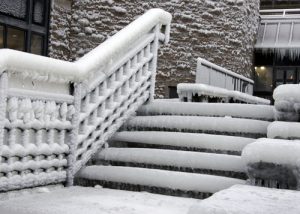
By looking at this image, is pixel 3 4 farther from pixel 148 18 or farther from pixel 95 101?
pixel 95 101

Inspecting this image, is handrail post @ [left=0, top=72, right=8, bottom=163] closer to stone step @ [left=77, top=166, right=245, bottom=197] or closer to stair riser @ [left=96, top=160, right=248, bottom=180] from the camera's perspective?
stone step @ [left=77, top=166, right=245, bottom=197]

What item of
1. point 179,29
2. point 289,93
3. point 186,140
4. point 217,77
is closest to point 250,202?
point 289,93

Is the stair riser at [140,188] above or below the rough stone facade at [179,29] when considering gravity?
below

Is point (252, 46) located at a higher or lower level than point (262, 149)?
higher

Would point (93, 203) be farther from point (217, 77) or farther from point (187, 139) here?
point (217, 77)

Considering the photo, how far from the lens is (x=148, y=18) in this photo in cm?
626

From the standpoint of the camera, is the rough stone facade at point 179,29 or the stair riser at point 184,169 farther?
the rough stone facade at point 179,29

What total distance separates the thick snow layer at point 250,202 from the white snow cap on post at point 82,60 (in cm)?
196

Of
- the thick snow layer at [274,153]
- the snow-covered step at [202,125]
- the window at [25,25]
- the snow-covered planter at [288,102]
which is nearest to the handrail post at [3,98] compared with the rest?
the thick snow layer at [274,153]

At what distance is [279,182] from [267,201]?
0.79 metres

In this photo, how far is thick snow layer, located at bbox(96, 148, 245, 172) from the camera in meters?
4.71

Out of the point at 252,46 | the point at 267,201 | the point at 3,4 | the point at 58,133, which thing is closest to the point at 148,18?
the point at 58,133

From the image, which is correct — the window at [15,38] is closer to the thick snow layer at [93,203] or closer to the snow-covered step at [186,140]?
the snow-covered step at [186,140]

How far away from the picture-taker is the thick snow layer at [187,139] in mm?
5046
